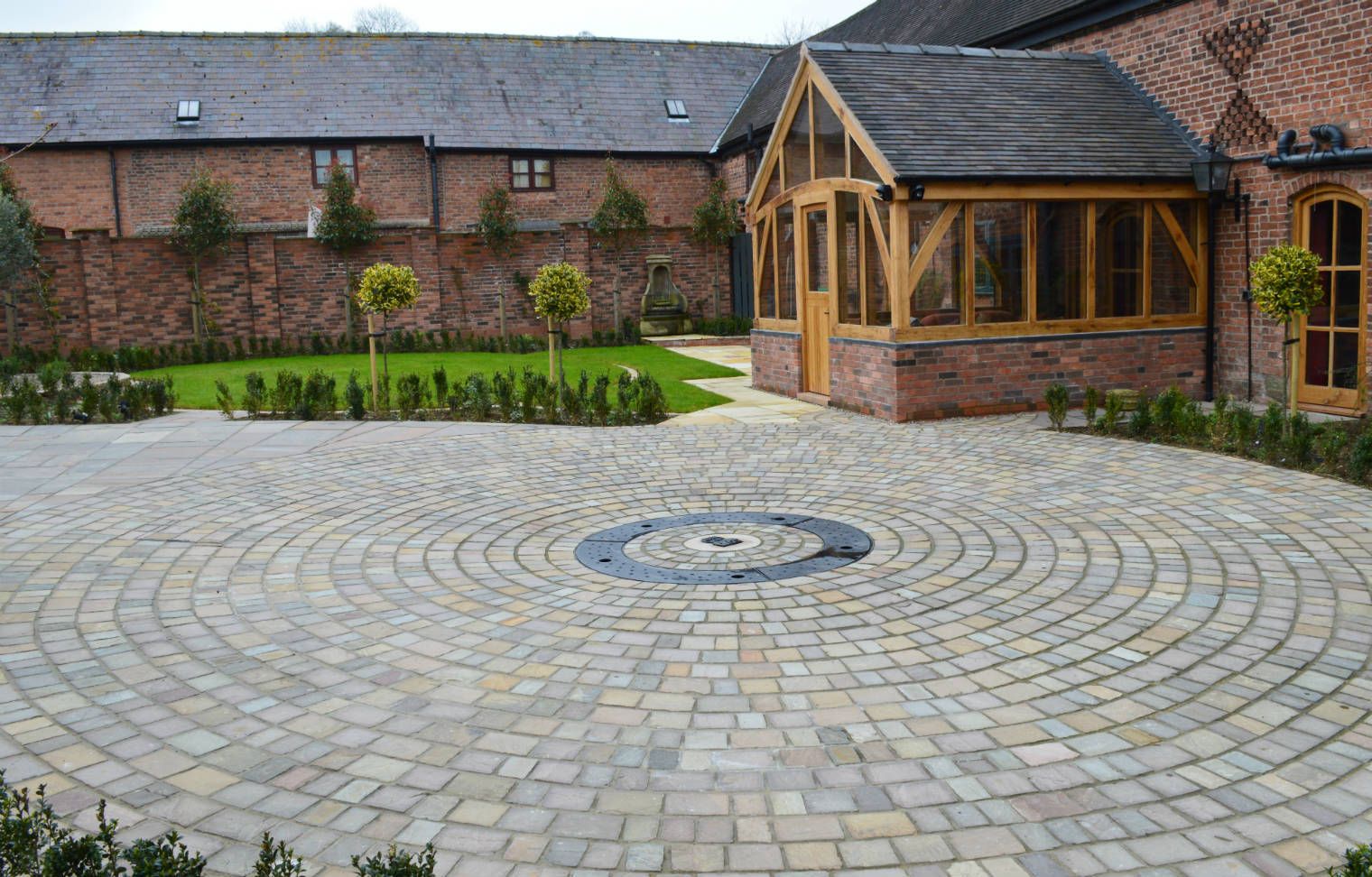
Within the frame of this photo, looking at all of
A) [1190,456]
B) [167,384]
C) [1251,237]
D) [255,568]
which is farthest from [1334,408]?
[167,384]

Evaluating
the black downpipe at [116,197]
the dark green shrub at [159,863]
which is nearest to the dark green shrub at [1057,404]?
the dark green shrub at [159,863]

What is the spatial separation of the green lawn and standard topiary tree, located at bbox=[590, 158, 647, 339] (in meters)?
2.77

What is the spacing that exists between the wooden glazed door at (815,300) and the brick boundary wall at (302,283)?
40.5ft

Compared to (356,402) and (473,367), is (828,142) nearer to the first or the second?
(356,402)

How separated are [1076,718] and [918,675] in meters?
0.65

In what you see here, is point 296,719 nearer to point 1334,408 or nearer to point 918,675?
point 918,675

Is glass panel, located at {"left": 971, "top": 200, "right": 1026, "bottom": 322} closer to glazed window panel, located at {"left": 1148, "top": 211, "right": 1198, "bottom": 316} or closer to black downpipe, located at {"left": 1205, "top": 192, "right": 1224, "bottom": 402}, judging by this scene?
glazed window panel, located at {"left": 1148, "top": 211, "right": 1198, "bottom": 316}

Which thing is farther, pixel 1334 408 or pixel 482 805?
pixel 1334 408

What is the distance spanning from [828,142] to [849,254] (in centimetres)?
138

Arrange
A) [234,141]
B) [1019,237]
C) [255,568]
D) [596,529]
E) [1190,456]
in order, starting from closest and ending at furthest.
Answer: [255,568] → [596,529] → [1190,456] → [1019,237] → [234,141]

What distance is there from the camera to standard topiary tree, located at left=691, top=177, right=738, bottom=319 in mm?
25969

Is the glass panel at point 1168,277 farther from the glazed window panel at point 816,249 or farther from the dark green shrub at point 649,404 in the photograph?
the dark green shrub at point 649,404

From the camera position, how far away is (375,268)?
14.3 meters

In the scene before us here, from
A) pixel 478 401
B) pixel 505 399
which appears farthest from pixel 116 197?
pixel 505 399
